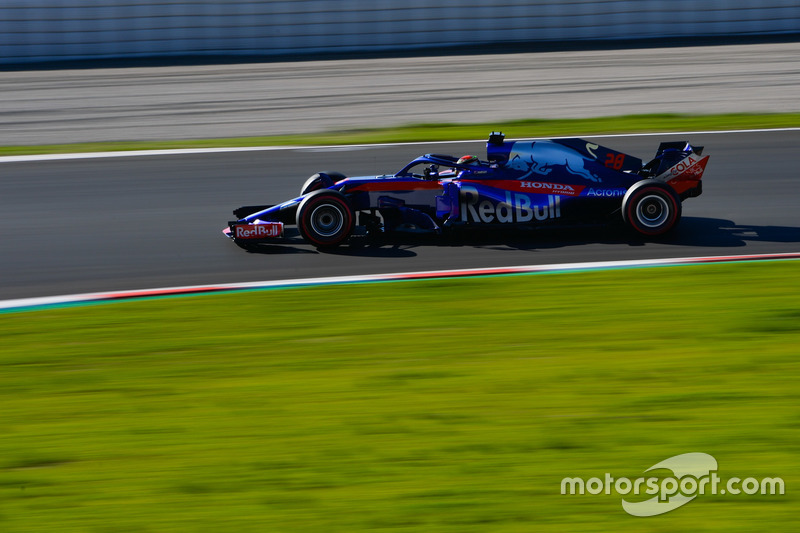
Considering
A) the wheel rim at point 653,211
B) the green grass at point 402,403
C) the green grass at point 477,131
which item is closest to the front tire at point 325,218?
the green grass at point 402,403

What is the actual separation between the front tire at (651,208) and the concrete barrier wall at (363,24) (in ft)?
46.3

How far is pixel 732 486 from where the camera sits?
4582 mm

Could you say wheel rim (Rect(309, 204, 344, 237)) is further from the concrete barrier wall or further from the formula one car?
the concrete barrier wall

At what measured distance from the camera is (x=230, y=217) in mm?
10938

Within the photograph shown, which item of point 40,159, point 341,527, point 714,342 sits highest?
point 40,159

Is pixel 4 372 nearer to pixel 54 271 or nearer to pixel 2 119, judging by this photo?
pixel 54 271

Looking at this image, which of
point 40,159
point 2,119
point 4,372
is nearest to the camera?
point 4,372

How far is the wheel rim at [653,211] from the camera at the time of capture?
9.22 metres

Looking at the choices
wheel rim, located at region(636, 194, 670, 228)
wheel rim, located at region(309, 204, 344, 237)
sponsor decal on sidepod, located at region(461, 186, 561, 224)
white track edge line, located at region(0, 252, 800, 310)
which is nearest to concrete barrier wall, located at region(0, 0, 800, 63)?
wheel rim, located at region(309, 204, 344, 237)

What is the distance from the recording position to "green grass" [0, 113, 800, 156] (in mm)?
14523

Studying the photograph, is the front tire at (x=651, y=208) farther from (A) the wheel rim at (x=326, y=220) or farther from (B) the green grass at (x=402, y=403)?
(A) the wheel rim at (x=326, y=220)

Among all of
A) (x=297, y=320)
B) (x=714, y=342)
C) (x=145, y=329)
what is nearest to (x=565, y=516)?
(x=714, y=342)

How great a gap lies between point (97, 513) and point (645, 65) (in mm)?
17555

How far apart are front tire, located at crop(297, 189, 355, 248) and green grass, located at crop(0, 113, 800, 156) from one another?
5151mm
